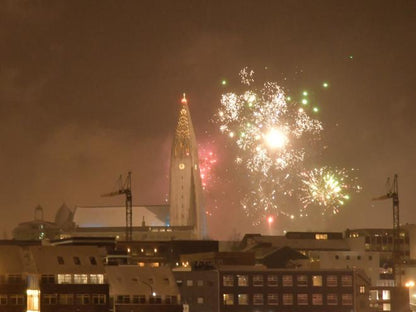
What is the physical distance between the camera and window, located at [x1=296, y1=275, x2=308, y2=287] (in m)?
132

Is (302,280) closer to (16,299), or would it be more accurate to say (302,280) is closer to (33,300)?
(33,300)

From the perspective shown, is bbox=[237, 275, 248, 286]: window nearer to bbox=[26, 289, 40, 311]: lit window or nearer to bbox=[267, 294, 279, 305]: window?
bbox=[267, 294, 279, 305]: window

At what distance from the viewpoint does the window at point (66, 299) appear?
116m

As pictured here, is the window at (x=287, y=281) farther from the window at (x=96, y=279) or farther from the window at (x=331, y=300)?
the window at (x=96, y=279)

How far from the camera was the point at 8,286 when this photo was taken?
11631 cm

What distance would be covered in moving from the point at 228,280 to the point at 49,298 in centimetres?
2117

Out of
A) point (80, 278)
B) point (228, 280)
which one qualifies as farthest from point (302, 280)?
point (80, 278)

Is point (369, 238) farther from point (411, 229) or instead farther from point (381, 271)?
point (381, 271)

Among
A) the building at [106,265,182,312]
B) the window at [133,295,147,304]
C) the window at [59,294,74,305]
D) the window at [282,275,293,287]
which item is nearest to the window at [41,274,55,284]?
the window at [59,294,74,305]

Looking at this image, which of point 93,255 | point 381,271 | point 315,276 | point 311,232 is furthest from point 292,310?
point 311,232

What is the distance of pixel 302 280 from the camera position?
13200 centimetres

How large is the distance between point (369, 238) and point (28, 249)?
83973mm

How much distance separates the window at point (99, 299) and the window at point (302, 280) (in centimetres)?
2242

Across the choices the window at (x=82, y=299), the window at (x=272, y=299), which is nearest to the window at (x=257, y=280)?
the window at (x=272, y=299)
